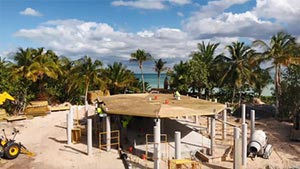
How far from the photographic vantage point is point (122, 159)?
18.0 m

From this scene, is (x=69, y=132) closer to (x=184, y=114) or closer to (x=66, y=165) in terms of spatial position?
(x=66, y=165)

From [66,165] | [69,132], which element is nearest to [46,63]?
[69,132]

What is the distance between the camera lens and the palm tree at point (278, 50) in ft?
91.4

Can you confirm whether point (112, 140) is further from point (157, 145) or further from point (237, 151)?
point (237, 151)

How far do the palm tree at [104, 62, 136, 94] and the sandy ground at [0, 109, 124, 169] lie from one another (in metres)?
12.7

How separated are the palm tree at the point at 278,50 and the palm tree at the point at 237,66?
142 inches

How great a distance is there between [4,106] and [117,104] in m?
15.0

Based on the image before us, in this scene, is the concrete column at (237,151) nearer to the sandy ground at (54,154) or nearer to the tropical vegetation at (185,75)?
the sandy ground at (54,154)

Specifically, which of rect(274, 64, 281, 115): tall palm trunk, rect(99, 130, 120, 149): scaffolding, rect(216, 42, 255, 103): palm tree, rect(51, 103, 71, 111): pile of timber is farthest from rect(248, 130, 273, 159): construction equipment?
rect(51, 103, 71, 111): pile of timber

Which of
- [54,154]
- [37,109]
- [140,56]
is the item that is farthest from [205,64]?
[54,154]

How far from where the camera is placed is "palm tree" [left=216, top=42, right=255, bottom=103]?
3272cm

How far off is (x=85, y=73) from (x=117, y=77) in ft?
14.2

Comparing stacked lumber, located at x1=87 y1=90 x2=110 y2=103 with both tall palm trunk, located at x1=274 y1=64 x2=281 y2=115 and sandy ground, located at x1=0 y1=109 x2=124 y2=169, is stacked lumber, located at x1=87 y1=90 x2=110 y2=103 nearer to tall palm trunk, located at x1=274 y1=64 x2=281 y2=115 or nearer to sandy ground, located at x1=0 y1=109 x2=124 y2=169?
sandy ground, located at x1=0 y1=109 x2=124 y2=169

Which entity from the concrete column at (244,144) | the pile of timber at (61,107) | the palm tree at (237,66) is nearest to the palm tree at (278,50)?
the palm tree at (237,66)
